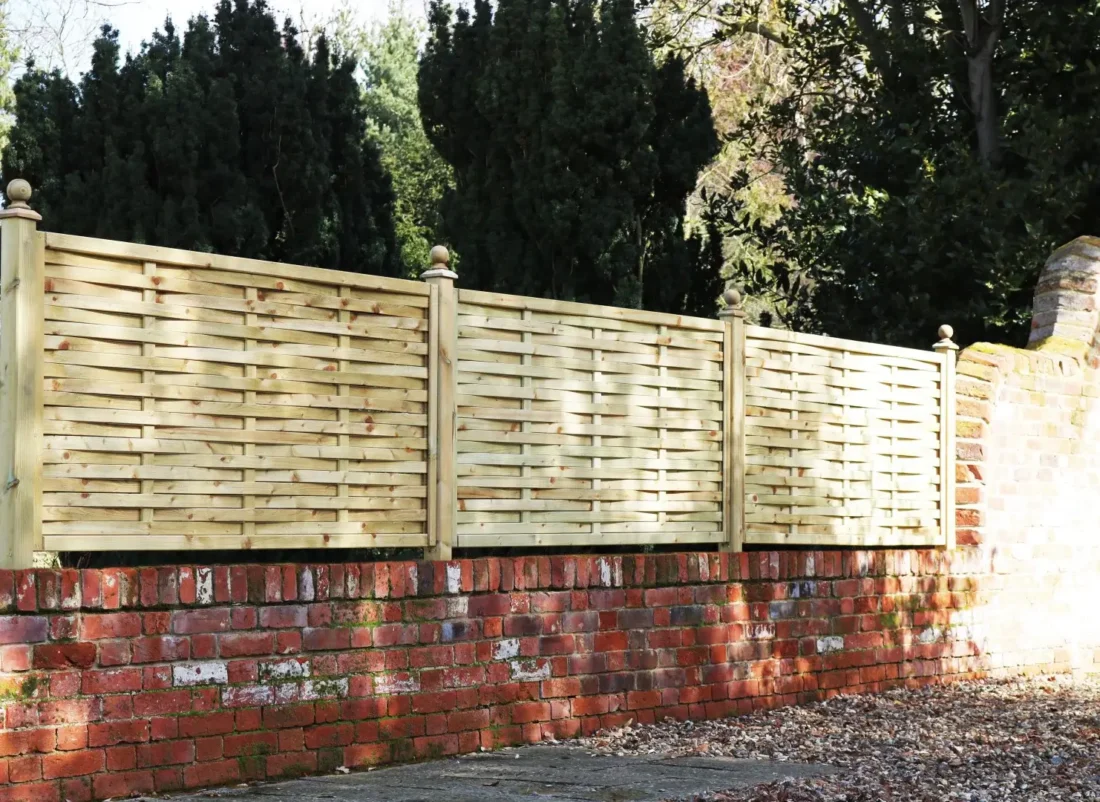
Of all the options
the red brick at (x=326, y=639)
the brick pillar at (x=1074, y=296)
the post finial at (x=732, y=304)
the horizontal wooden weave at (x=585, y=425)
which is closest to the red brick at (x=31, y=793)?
the red brick at (x=326, y=639)

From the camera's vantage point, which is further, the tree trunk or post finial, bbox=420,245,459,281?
the tree trunk

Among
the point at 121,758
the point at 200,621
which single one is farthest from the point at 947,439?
the point at 121,758

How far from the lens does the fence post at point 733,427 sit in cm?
759

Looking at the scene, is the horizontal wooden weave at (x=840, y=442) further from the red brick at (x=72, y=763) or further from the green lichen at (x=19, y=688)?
the green lichen at (x=19, y=688)

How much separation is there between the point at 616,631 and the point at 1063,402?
4.38 m

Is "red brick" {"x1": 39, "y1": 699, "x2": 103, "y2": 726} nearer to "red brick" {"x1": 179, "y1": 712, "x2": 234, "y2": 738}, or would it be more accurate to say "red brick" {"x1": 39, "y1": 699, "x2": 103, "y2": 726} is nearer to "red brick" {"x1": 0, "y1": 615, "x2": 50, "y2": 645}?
"red brick" {"x1": 0, "y1": 615, "x2": 50, "y2": 645}

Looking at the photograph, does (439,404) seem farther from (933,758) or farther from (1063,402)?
(1063,402)

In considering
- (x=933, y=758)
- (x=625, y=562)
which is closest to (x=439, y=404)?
(x=625, y=562)

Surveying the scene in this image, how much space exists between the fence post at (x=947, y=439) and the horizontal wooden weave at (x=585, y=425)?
213 cm

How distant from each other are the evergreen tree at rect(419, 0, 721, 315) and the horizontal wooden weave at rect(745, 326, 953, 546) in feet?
8.69

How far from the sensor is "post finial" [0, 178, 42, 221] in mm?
4996

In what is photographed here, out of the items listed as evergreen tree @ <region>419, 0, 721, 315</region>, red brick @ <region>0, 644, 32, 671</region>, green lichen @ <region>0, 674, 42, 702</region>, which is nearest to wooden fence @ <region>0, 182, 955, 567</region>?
red brick @ <region>0, 644, 32, 671</region>

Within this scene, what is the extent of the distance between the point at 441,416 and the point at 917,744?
8.73 feet

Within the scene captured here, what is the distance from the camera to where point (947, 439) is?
29.6 feet
